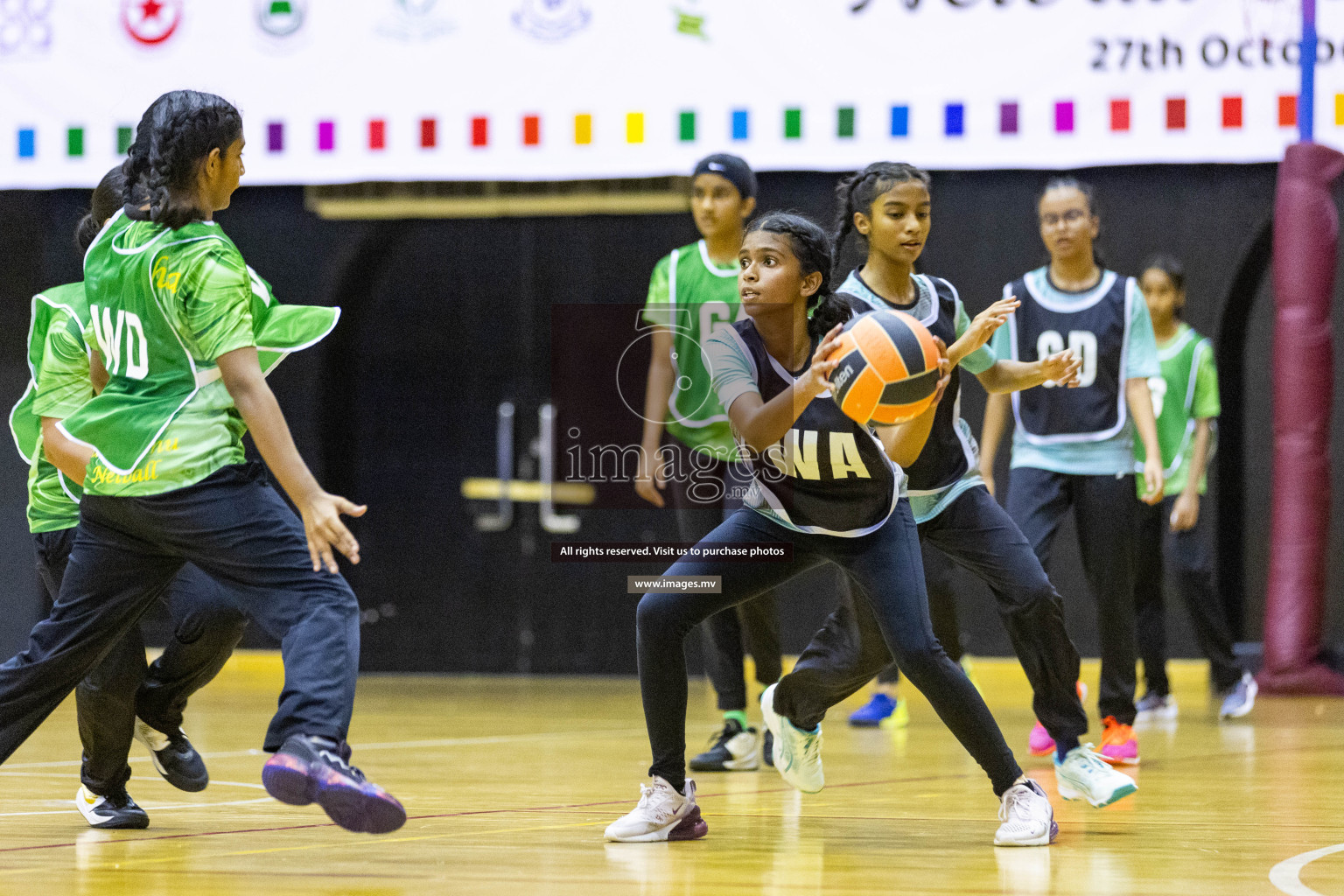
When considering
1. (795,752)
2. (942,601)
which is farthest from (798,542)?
(942,601)

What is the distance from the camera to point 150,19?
25.3 ft

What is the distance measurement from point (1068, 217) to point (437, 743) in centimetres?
298

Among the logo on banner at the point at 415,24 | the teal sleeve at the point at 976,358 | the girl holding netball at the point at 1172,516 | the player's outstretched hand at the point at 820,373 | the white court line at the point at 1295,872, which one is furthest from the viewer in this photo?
the logo on banner at the point at 415,24

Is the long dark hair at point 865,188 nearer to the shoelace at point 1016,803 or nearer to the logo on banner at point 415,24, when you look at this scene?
the shoelace at point 1016,803

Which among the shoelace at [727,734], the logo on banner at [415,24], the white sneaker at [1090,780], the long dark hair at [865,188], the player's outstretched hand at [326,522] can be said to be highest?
the logo on banner at [415,24]

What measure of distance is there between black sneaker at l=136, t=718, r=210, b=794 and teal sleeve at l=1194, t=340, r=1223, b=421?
494 centimetres

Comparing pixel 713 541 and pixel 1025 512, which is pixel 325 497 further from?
pixel 1025 512

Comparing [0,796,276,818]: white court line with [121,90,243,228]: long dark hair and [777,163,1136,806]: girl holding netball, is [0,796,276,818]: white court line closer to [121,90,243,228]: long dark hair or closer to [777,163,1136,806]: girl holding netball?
[777,163,1136,806]: girl holding netball

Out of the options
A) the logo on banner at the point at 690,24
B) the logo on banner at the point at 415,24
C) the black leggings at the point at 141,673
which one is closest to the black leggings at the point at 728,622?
the black leggings at the point at 141,673

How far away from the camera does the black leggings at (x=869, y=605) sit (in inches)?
138

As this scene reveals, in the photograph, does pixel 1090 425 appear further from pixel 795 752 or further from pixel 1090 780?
pixel 795 752

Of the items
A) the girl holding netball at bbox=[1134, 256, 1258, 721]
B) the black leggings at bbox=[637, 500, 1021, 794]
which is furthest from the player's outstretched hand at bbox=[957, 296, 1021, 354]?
the girl holding netball at bbox=[1134, 256, 1258, 721]

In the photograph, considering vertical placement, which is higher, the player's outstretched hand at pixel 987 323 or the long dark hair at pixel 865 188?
the long dark hair at pixel 865 188

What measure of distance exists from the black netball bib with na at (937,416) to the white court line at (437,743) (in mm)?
2440
